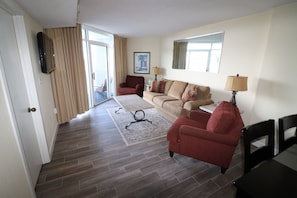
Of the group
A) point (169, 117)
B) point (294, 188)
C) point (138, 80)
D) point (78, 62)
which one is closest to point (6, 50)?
point (78, 62)

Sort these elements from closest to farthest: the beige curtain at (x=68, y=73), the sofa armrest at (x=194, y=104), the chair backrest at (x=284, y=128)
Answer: the chair backrest at (x=284, y=128) < the beige curtain at (x=68, y=73) < the sofa armrest at (x=194, y=104)

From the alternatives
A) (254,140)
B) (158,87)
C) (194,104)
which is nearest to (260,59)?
(194,104)

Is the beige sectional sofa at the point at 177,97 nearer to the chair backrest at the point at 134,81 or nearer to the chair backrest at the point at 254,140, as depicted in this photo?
the chair backrest at the point at 134,81

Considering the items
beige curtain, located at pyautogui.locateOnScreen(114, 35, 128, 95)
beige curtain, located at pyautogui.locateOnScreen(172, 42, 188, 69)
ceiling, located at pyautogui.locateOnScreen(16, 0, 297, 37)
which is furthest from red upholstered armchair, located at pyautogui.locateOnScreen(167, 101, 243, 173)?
beige curtain, located at pyautogui.locateOnScreen(114, 35, 128, 95)

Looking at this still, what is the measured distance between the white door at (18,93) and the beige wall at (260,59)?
139 inches

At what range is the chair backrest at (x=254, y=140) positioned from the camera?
3.52 feet

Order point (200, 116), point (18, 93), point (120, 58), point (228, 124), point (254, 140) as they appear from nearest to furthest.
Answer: point (254, 140) → point (18, 93) → point (228, 124) → point (200, 116) → point (120, 58)

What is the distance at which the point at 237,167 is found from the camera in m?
2.12

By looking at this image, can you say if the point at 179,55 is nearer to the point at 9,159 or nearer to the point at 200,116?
the point at 200,116

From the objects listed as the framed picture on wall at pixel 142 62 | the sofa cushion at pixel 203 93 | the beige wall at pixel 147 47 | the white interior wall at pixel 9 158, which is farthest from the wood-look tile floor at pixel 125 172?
the beige wall at pixel 147 47

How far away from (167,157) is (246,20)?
298 centimetres

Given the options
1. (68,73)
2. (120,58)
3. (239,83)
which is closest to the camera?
(239,83)

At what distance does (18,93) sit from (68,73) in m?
1.85

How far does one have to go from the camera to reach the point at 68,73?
3297mm
